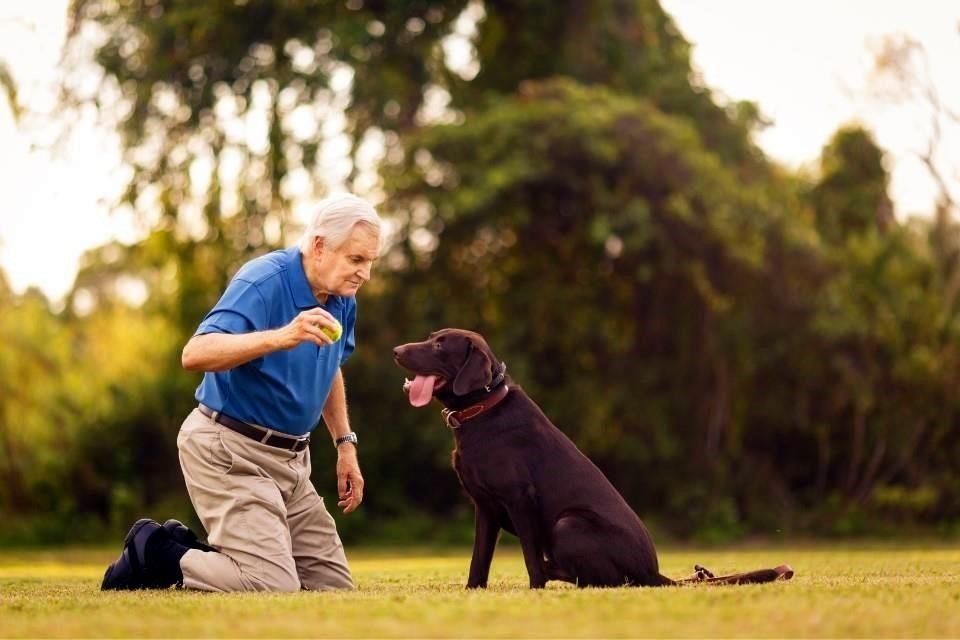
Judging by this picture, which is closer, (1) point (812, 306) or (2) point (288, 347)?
(2) point (288, 347)

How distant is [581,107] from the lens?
57.8 ft

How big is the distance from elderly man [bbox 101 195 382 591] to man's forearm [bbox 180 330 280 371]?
0.11 m

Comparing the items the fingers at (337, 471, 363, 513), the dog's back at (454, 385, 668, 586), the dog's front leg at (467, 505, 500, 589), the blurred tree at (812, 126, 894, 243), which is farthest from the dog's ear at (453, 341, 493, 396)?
the blurred tree at (812, 126, 894, 243)

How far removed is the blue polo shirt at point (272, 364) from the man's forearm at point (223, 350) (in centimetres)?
20

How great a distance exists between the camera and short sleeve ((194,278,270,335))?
257 inches

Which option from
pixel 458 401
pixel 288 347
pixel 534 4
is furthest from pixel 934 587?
pixel 534 4

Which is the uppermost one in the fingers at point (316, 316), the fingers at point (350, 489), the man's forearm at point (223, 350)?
the fingers at point (316, 316)

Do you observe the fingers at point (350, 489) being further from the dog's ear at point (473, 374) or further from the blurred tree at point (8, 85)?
the blurred tree at point (8, 85)

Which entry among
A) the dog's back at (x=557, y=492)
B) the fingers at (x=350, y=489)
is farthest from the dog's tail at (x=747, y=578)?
the fingers at (x=350, y=489)

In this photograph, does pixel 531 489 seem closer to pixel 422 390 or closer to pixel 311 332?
pixel 422 390

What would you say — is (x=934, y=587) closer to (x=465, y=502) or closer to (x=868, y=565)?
(x=868, y=565)

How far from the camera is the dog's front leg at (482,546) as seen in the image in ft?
22.1

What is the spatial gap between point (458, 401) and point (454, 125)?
11.0 m

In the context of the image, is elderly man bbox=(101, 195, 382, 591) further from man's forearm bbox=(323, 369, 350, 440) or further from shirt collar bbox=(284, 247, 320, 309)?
man's forearm bbox=(323, 369, 350, 440)
